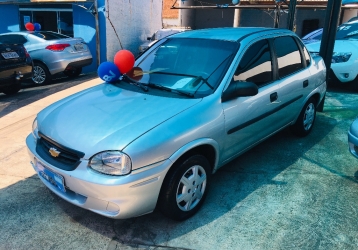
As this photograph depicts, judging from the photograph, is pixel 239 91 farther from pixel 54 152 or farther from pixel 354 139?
pixel 54 152

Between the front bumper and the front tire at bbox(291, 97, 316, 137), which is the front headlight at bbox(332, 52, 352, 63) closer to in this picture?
the front tire at bbox(291, 97, 316, 137)

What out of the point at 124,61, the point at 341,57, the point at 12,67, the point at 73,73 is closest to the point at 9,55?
the point at 12,67

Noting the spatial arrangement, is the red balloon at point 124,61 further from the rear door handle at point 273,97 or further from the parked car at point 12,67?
the parked car at point 12,67

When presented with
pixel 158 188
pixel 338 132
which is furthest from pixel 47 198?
pixel 338 132

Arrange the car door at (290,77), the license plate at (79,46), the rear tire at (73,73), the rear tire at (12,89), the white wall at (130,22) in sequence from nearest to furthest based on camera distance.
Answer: the car door at (290,77) → the rear tire at (12,89) → the license plate at (79,46) → the rear tire at (73,73) → the white wall at (130,22)

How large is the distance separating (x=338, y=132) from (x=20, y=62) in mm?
6734

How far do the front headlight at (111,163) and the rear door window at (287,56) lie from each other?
2376 mm

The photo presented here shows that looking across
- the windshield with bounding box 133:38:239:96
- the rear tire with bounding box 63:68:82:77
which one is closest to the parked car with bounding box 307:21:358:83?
the windshield with bounding box 133:38:239:96

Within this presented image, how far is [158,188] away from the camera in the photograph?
2.68 metres

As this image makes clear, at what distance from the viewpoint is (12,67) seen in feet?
24.2

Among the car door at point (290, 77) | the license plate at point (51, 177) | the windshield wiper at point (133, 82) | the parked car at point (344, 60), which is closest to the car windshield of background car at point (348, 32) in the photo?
the parked car at point (344, 60)

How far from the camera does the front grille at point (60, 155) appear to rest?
8.76 ft

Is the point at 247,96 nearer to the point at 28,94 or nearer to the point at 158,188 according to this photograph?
the point at 158,188

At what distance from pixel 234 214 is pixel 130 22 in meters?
12.4
